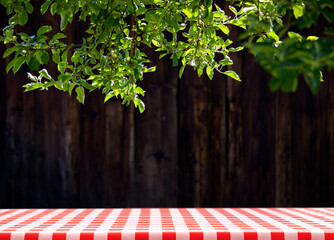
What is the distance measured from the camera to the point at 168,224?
1.86 meters

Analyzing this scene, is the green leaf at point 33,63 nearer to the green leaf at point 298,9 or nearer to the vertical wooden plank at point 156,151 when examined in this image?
the green leaf at point 298,9

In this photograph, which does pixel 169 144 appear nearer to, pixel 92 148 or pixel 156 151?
pixel 156 151

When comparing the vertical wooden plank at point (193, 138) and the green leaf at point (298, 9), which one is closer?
the green leaf at point (298, 9)

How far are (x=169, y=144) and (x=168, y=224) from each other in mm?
2076

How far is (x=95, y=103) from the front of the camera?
3912 millimetres

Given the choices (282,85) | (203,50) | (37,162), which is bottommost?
(37,162)

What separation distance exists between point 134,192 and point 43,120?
92 centimetres

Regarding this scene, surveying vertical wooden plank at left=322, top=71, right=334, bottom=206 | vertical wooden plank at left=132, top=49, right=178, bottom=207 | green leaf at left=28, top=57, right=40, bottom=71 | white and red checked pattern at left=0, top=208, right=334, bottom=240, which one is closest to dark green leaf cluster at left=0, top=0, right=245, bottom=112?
green leaf at left=28, top=57, right=40, bottom=71

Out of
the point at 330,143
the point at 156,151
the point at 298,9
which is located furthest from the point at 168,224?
the point at 330,143

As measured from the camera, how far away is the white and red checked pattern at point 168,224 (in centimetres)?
167

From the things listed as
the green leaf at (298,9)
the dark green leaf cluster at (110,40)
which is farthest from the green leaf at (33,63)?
the green leaf at (298,9)

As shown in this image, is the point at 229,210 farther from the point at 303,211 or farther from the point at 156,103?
the point at 156,103

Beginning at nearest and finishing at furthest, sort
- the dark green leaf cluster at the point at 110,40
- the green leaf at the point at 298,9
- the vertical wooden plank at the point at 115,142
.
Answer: the green leaf at the point at 298,9 → the dark green leaf cluster at the point at 110,40 → the vertical wooden plank at the point at 115,142

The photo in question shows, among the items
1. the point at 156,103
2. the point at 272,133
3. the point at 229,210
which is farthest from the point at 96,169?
the point at 229,210
